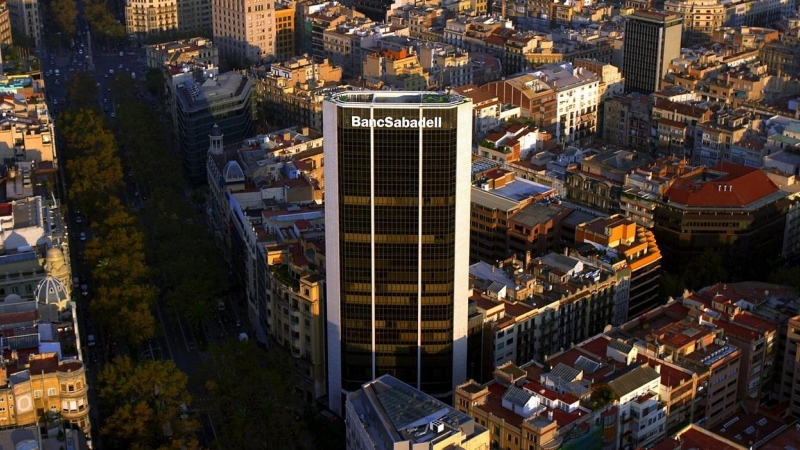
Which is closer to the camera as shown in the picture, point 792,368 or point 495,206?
point 792,368

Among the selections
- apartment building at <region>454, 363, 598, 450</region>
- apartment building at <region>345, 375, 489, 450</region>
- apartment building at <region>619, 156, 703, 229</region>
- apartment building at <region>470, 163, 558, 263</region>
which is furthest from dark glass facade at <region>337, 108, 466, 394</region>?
apartment building at <region>619, 156, 703, 229</region>

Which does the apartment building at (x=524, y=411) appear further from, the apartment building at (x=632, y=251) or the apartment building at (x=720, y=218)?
the apartment building at (x=720, y=218)

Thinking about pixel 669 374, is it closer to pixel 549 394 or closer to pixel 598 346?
pixel 598 346

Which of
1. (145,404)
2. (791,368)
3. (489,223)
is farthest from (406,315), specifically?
(791,368)

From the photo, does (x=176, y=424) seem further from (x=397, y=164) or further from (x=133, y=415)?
(x=397, y=164)

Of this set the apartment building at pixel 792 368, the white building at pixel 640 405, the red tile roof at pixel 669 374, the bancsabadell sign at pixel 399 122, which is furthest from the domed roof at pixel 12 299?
the apartment building at pixel 792 368

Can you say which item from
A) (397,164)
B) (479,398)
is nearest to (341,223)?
(397,164)

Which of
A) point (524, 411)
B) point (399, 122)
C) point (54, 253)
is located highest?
point (399, 122)

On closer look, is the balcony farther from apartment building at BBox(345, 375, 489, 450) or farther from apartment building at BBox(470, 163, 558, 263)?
apartment building at BBox(470, 163, 558, 263)
